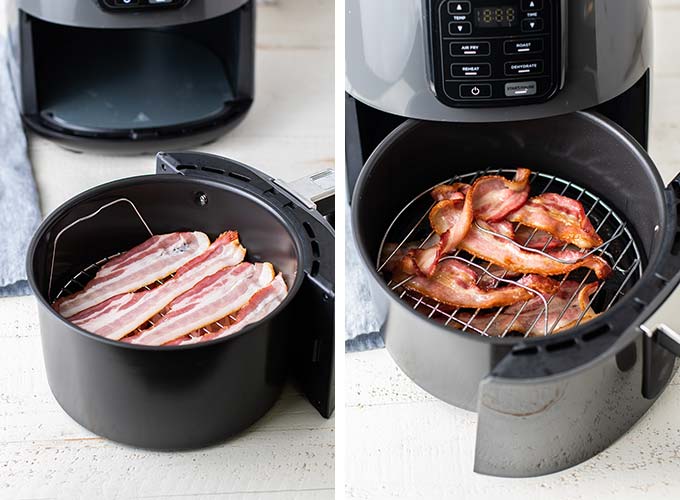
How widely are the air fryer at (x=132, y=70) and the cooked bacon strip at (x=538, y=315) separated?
0.45 metres

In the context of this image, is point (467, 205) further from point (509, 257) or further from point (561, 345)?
point (561, 345)

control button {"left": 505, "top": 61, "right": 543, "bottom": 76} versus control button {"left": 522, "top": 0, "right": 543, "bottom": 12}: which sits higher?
control button {"left": 522, "top": 0, "right": 543, "bottom": 12}

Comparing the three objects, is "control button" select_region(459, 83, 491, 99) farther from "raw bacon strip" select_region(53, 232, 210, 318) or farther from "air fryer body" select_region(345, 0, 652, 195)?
"raw bacon strip" select_region(53, 232, 210, 318)

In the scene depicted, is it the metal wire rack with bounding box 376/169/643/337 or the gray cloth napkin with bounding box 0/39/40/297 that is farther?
the gray cloth napkin with bounding box 0/39/40/297

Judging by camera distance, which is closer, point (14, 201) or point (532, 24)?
point (532, 24)

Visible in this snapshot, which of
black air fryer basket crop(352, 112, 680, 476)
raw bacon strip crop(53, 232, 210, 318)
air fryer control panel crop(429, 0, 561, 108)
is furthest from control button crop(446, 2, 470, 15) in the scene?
raw bacon strip crop(53, 232, 210, 318)

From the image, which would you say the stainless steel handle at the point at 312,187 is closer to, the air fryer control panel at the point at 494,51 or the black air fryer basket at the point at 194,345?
the black air fryer basket at the point at 194,345

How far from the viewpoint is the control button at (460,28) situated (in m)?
0.90

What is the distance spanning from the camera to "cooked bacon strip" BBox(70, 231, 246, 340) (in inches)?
37.0

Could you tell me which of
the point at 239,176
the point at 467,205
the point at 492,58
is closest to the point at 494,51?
the point at 492,58

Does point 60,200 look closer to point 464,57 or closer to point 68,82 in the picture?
point 68,82

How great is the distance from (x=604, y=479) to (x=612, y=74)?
344 mm

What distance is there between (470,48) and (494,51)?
20 millimetres

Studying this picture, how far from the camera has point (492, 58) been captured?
91cm
